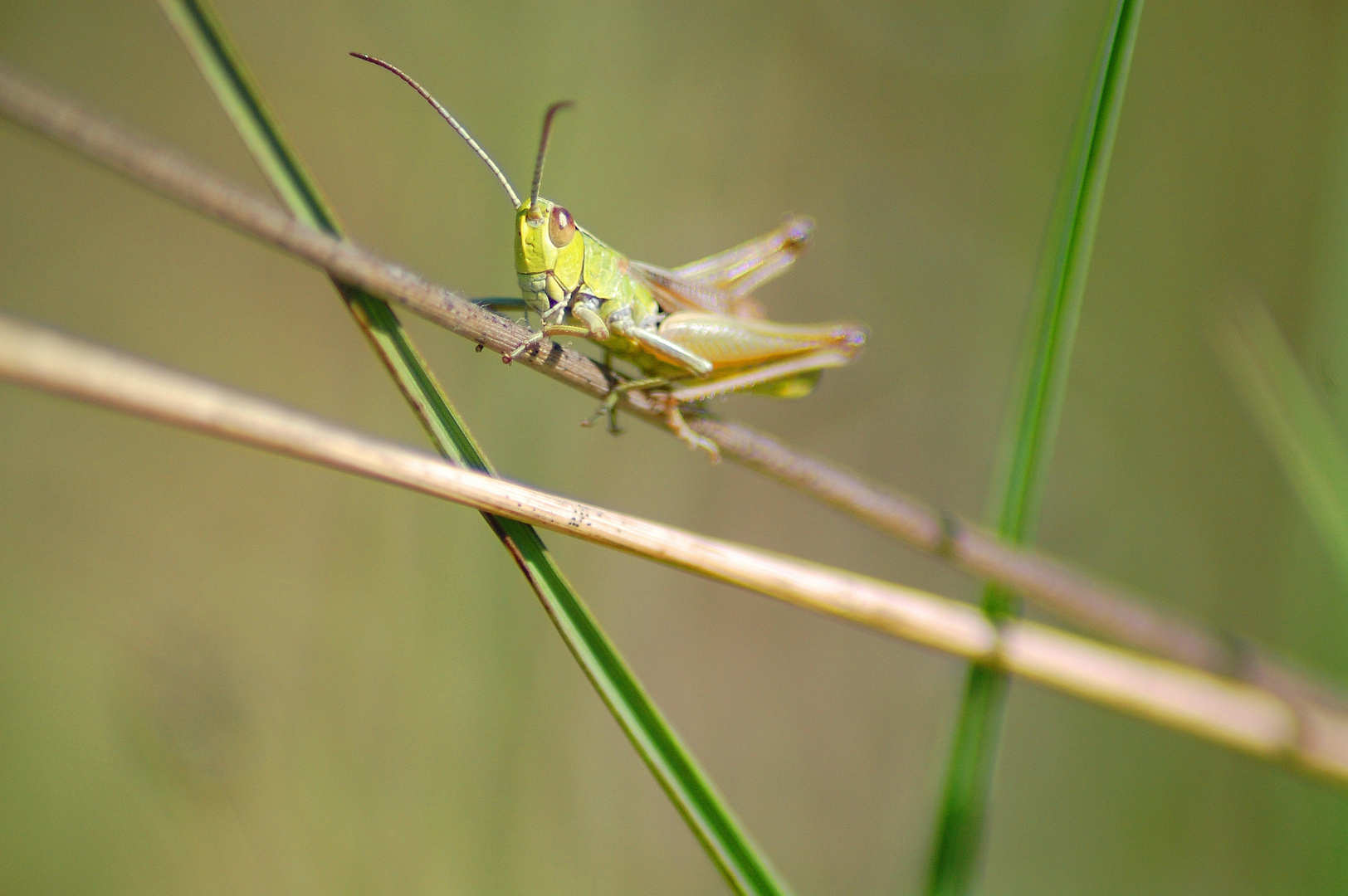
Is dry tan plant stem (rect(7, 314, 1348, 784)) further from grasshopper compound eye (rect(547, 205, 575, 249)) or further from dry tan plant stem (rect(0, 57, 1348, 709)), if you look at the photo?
grasshopper compound eye (rect(547, 205, 575, 249))

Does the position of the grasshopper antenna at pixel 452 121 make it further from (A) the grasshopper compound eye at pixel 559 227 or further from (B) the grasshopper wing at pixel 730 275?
(B) the grasshopper wing at pixel 730 275

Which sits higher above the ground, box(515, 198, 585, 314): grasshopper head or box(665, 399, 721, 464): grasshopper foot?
box(515, 198, 585, 314): grasshopper head

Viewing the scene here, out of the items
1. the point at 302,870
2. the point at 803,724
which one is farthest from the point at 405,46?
the point at 803,724

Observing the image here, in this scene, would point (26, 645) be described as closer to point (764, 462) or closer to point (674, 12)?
point (764, 462)

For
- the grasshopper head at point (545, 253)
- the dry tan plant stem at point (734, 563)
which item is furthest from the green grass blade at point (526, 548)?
the grasshopper head at point (545, 253)

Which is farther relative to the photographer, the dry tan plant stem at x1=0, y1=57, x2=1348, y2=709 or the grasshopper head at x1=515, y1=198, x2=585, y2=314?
the grasshopper head at x1=515, y1=198, x2=585, y2=314

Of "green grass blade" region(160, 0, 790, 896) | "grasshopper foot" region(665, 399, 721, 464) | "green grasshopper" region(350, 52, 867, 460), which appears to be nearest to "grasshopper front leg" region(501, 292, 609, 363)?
"green grasshopper" region(350, 52, 867, 460)

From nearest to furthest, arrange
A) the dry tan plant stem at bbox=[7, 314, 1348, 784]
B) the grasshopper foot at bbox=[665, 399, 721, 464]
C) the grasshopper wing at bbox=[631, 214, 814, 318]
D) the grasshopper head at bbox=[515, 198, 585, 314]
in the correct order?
the dry tan plant stem at bbox=[7, 314, 1348, 784]
the grasshopper foot at bbox=[665, 399, 721, 464]
the grasshopper head at bbox=[515, 198, 585, 314]
the grasshopper wing at bbox=[631, 214, 814, 318]

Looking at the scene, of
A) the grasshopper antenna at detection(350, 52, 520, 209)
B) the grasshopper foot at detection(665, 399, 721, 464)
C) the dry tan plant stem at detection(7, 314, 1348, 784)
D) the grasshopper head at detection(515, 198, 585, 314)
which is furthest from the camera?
the grasshopper head at detection(515, 198, 585, 314)
